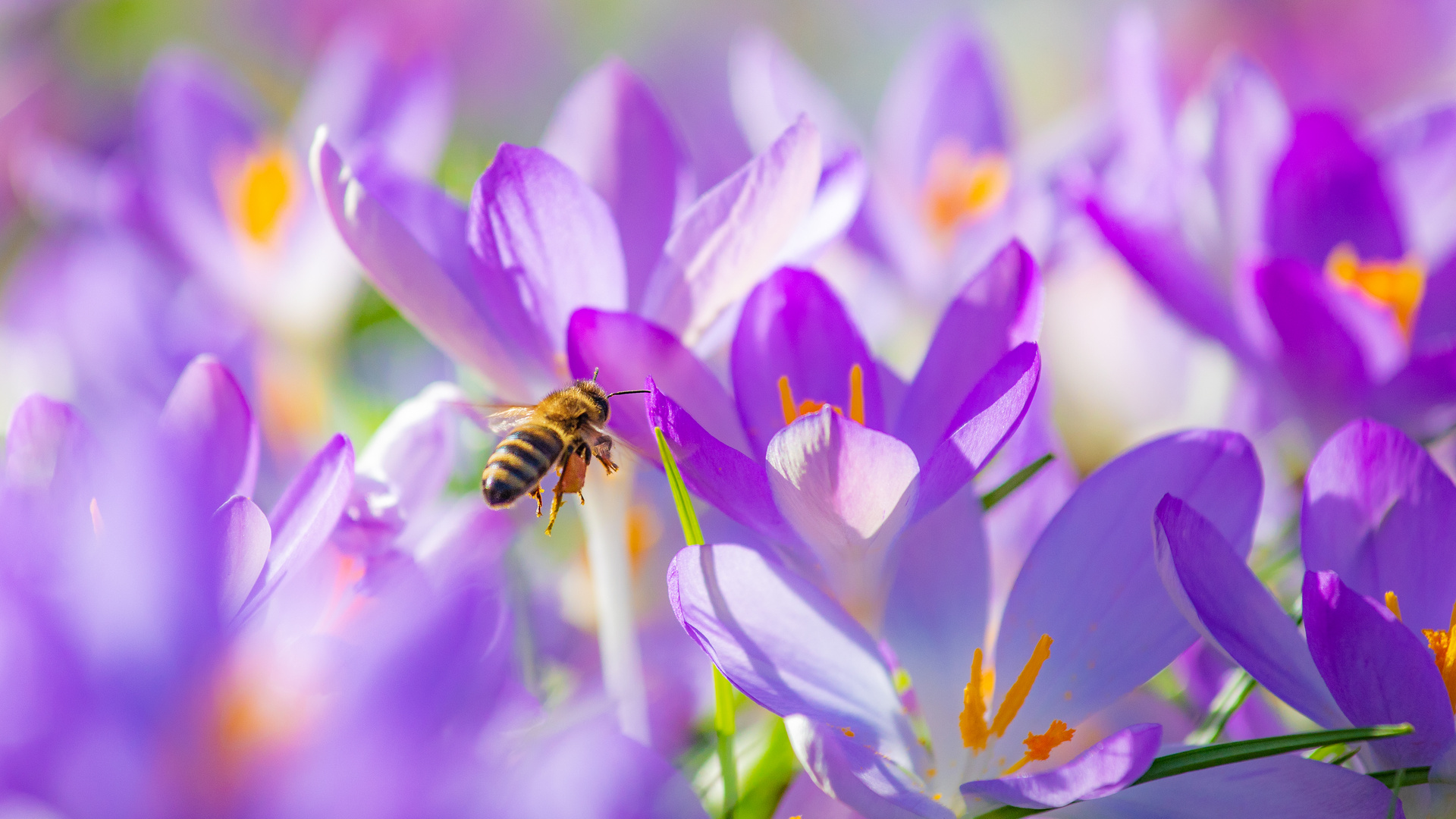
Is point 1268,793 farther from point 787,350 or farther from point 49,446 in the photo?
point 49,446

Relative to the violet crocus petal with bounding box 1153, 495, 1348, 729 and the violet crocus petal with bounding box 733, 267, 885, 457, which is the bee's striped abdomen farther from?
the violet crocus petal with bounding box 1153, 495, 1348, 729

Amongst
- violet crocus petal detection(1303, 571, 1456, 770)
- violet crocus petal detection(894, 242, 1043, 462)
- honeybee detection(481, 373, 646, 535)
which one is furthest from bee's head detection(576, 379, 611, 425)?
violet crocus petal detection(1303, 571, 1456, 770)

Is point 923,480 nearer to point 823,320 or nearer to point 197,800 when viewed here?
point 823,320

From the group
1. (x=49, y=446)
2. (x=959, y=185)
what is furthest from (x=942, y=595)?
(x=959, y=185)

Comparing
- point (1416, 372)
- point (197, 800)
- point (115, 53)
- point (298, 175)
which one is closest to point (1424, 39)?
point (1416, 372)

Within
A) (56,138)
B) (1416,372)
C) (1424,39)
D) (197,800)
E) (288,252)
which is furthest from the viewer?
(1424,39)
